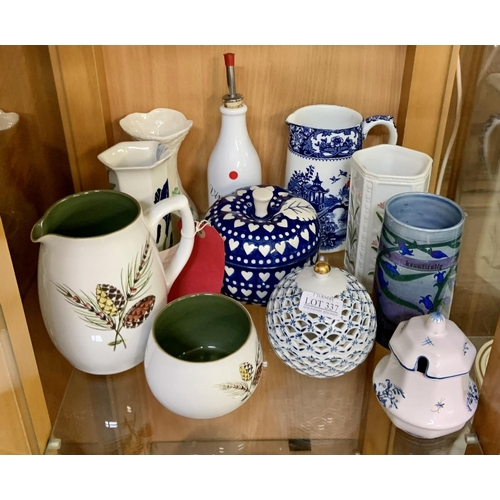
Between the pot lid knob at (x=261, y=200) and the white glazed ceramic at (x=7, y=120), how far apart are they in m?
0.22

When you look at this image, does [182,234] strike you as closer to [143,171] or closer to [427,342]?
[143,171]

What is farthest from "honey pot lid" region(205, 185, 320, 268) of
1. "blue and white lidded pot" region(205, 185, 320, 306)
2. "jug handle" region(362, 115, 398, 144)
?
"jug handle" region(362, 115, 398, 144)

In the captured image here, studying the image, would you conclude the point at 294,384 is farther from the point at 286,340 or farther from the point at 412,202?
the point at 412,202

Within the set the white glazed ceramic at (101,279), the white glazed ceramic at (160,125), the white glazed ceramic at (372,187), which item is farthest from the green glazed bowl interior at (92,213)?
the white glazed ceramic at (372,187)

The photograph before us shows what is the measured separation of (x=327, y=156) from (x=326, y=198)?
1.8 inches

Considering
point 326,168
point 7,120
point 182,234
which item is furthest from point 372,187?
point 7,120

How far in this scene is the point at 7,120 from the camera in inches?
20.2

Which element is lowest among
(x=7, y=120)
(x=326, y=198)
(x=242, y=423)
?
(x=242, y=423)

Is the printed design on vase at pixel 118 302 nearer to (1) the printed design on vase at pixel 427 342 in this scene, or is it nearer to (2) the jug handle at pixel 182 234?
(2) the jug handle at pixel 182 234

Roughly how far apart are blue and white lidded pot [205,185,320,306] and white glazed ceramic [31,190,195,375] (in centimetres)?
5

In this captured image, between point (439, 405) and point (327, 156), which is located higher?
point (327, 156)
